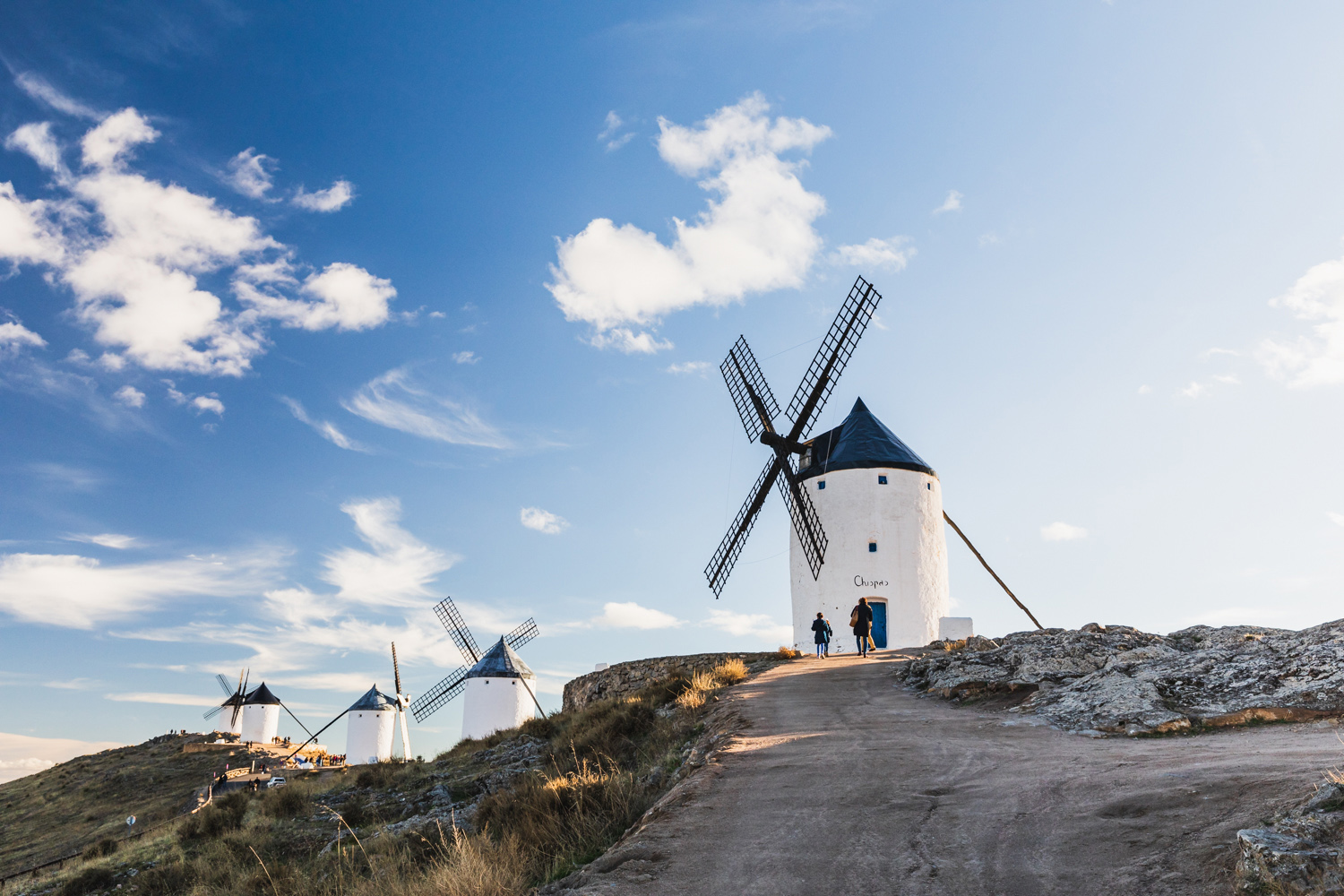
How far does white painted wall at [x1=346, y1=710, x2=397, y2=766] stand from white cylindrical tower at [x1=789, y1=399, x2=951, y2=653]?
104ft

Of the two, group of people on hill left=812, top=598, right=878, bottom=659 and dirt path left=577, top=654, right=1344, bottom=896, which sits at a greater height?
group of people on hill left=812, top=598, right=878, bottom=659

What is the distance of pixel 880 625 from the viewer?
975 inches

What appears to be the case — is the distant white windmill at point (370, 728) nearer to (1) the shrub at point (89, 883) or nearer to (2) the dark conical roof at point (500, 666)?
(2) the dark conical roof at point (500, 666)

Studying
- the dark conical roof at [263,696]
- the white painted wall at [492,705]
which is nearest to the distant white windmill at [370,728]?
the white painted wall at [492,705]

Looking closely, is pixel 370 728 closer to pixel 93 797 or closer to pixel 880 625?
pixel 93 797

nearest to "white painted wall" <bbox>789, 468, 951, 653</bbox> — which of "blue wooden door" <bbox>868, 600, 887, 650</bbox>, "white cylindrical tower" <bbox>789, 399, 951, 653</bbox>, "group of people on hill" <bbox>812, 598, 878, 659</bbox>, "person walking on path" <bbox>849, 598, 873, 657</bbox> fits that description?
"white cylindrical tower" <bbox>789, 399, 951, 653</bbox>

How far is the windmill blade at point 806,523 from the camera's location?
25.7 metres

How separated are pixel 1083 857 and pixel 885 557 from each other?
20757 millimetres

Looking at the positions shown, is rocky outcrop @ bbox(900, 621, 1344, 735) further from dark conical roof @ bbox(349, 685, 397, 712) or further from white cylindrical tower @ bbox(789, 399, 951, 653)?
dark conical roof @ bbox(349, 685, 397, 712)

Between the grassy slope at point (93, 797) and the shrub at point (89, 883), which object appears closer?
the shrub at point (89, 883)

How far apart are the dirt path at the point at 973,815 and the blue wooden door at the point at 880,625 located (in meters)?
16.1

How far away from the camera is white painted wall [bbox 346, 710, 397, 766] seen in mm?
46562

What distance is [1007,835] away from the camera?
207 inches

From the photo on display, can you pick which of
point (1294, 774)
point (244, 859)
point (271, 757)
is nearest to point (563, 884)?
point (1294, 774)
